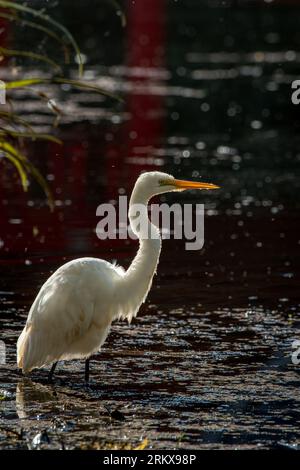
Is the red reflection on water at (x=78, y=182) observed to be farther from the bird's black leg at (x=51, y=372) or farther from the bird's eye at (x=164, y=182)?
the bird's eye at (x=164, y=182)

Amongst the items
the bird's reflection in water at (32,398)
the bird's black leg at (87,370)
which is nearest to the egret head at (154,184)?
the bird's black leg at (87,370)

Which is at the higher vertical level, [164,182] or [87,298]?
[164,182]

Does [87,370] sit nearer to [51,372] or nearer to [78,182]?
[51,372]

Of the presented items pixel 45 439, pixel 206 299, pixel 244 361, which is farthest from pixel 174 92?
pixel 45 439

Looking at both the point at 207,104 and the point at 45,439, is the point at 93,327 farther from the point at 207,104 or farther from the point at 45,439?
the point at 207,104

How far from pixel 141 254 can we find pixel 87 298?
1.63ft

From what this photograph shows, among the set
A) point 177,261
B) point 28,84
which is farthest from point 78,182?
point 28,84

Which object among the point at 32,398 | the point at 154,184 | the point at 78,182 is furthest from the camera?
the point at 78,182

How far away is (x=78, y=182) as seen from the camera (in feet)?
51.1

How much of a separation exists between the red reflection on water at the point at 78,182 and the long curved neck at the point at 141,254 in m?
3.55

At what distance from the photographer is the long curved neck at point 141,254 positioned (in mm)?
7965

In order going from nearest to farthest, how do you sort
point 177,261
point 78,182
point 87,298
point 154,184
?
point 87,298 < point 154,184 < point 177,261 < point 78,182

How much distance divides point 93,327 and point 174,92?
52.9 feet

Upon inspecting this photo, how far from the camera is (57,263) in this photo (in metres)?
11.3
